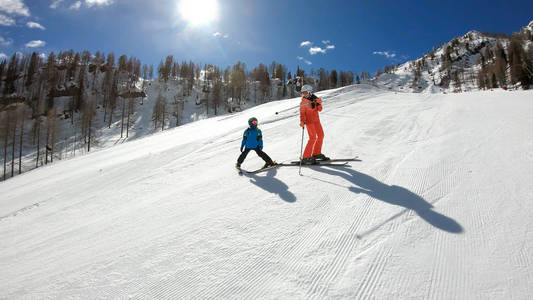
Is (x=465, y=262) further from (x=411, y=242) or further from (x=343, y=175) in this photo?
(x=343, y=175)

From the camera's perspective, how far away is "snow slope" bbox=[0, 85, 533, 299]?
1.88 meters

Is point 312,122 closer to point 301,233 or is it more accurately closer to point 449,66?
point 301,233

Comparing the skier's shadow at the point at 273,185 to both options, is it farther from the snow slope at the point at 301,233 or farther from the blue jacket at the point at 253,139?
the blue jacket at the point at 253,139

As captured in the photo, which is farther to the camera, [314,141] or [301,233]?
[314,141]

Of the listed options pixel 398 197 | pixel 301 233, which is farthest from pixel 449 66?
pixel 301 233

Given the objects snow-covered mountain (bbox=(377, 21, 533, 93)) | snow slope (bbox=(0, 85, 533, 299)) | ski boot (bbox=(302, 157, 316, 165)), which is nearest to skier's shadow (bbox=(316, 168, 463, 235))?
snow slope (bbox=(0, 85, 533, 299))

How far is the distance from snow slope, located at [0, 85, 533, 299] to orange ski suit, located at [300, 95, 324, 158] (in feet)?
2.20

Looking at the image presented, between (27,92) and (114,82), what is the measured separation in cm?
2422

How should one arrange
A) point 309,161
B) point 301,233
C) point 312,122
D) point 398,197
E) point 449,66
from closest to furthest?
point 301,233
point 398,197
point 309,161
point 312,122
point 449,66

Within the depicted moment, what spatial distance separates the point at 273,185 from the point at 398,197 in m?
2.10

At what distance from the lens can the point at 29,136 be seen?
142ft

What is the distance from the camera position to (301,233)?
2582mm

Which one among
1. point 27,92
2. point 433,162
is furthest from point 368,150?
point 27,92

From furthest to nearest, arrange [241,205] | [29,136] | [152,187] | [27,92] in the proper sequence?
1. [27,92]
2. [29,136]
3. [152,187]
4. [241,205]
